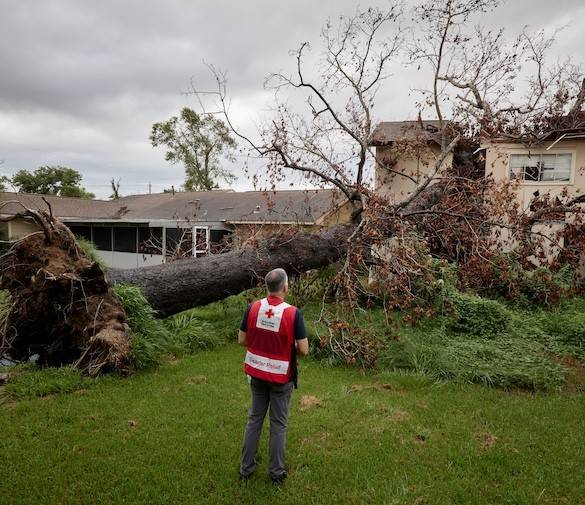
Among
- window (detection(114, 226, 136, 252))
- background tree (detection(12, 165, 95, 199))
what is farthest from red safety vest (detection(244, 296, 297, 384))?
background tree (detection(12, 165, 95, 199))

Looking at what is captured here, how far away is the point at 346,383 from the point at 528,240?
4.43 meters

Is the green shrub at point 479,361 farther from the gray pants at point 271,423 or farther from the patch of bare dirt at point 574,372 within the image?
the gray pants at point 271,423

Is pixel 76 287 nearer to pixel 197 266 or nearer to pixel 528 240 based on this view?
pixel 197 266

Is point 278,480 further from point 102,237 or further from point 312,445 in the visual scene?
point 102,237

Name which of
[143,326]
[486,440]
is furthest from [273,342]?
[143,326]

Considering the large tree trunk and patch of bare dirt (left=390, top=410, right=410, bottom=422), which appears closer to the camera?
patch of bare dirt (left=390, top=410, right=410, bottom=422)

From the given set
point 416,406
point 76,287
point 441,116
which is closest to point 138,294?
point 76,287

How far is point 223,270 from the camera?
662 centimetres

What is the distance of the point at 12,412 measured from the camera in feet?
13.3

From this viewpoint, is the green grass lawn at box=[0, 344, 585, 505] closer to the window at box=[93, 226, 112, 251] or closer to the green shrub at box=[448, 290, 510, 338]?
the green shrub at box=[448, 290, 510, 338]

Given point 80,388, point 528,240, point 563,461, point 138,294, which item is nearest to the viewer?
point 563,461

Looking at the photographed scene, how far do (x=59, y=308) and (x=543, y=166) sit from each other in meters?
12.6

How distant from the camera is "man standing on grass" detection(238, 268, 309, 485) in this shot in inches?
115

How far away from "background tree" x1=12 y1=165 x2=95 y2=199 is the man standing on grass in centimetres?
4527
